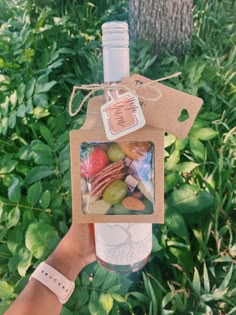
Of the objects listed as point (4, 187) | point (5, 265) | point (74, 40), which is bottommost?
point (5, 265)

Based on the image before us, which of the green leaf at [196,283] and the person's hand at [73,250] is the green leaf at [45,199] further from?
the green leaf at [196,283]

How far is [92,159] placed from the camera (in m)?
0.61

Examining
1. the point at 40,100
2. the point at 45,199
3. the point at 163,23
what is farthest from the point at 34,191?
the point at 163,23

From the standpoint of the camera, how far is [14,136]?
133cm

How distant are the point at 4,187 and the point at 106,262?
61cm

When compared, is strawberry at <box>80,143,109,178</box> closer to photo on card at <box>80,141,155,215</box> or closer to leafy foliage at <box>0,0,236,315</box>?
photo on card at <box>80,141,155,215</box>

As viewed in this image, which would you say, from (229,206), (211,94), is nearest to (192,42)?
(211,94)

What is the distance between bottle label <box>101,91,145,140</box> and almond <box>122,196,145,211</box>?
0.11 meters

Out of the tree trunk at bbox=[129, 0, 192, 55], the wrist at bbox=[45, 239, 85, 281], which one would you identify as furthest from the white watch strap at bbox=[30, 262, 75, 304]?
the tree trunk at bbox=[129, 0, 192, 55]

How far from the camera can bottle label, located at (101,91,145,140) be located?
0.57m

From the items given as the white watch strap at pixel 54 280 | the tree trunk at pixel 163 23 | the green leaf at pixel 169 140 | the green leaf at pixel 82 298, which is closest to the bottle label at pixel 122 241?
the white watch strap at pixel 54 280

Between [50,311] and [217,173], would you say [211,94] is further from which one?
[50,311]

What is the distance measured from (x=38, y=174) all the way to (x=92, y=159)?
45 centimetres

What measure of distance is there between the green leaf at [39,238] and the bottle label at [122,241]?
0.82ft
